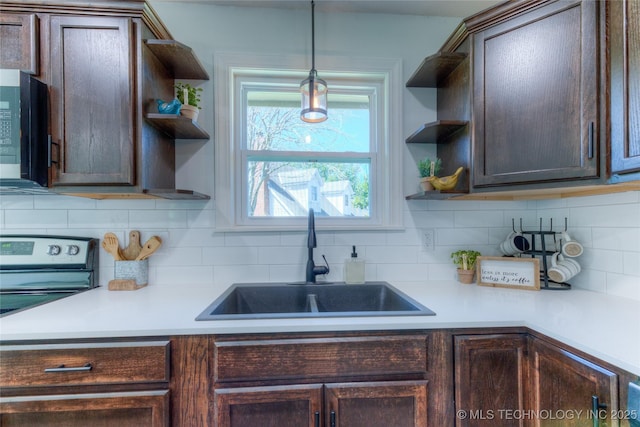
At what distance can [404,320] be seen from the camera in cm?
110

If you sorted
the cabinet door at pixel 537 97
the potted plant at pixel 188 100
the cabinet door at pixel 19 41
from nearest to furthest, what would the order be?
the cabinet door at pixel 537 97
the cabinet door at pixel 19 41
the potted plant at pixel 188 100

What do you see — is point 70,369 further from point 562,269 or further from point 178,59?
point 562,269

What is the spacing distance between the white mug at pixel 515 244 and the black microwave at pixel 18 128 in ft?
7.61

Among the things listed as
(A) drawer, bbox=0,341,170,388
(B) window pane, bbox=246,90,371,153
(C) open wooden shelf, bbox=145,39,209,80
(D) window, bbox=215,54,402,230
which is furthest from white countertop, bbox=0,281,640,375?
(C) open wooden shelf, bbox=145,39,209,80

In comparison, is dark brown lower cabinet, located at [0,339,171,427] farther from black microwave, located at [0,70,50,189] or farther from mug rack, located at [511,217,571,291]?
mug rack, located at [511,217,571,291]

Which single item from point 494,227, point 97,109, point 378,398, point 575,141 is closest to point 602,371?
point 378,398

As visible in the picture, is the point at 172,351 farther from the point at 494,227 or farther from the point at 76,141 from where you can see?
the point at 494,227

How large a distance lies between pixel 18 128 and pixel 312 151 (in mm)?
1308

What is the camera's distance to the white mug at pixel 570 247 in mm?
1511

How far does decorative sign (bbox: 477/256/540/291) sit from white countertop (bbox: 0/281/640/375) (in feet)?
0.36

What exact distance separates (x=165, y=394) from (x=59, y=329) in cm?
41

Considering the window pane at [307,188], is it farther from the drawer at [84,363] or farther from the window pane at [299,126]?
the drawer at [84,363]

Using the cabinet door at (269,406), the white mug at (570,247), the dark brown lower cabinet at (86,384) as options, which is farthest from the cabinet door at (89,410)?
the white mug at (570,247)

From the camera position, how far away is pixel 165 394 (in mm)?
1033
